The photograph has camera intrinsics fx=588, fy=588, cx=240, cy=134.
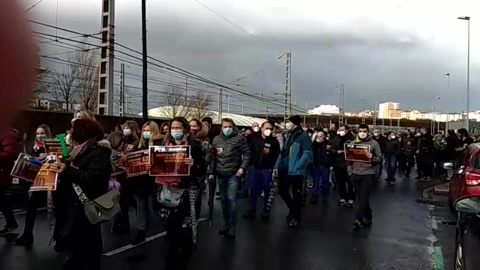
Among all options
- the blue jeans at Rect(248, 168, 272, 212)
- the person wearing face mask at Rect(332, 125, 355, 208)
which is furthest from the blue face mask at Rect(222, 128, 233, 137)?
the person wearing face mask at Rect(332, 125, 355, 208)

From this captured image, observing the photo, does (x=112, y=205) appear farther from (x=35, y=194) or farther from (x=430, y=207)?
(x=430, y=207)

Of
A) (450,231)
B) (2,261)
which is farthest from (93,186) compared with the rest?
(450,231)

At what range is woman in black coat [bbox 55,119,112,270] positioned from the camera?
5398 mm

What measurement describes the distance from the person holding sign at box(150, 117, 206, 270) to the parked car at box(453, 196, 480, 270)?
9.40 feet

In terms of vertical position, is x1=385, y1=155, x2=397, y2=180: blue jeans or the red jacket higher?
the red jacket

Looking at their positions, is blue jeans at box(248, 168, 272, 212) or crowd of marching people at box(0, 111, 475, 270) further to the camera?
blue jeans at box(248, 168, 272, 212)

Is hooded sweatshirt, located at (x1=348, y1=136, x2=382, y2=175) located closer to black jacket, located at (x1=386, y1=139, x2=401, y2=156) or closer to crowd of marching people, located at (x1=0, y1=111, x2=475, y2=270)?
crowd of marching people, located at (x1=0, y1=111, x2=475, y2=270)

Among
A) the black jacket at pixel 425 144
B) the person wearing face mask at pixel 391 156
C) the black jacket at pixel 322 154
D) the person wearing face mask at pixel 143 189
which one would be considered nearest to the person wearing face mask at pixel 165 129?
the person wearing face mask at pixel 143 189

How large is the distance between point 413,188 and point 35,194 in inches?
525

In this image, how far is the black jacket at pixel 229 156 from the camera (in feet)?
28.7

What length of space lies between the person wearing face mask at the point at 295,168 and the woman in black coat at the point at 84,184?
4.91 metres

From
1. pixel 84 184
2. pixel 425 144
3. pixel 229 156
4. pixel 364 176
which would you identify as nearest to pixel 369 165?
pixel 364 176

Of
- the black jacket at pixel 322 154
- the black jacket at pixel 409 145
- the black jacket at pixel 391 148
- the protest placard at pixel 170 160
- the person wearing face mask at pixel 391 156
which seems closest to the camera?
the protest placard at pixel 170 160

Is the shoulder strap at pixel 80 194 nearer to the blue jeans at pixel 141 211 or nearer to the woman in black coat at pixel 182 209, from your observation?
the woman in black coat at pixel 182 209
